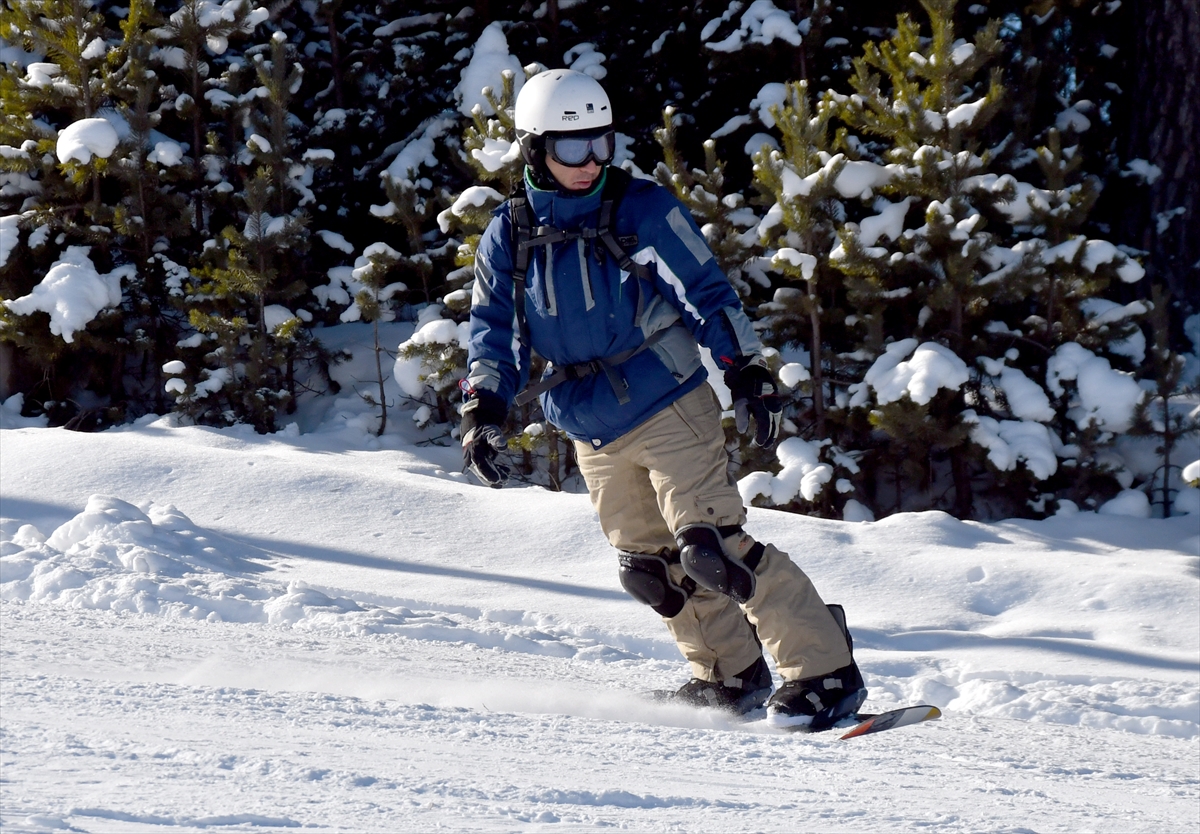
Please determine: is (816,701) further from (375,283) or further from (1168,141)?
(1168,141)

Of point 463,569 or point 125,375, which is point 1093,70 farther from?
point 125,375

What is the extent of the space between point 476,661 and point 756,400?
174 centimetres

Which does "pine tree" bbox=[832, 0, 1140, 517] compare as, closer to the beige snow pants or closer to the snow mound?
the snow mound

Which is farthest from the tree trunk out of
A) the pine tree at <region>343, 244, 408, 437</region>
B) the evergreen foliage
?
the pine tree at <region>343, 244, 408, 437</region>

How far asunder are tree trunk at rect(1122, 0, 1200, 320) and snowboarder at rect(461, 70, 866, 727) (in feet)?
25.4

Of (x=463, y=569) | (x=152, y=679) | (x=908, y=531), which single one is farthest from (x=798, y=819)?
(x=908, y=531)

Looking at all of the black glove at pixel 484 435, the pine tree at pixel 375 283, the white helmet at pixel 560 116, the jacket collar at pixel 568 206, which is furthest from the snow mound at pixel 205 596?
the pine tree at pixel 375 283

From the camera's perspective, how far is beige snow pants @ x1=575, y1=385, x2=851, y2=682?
3770 millimetres

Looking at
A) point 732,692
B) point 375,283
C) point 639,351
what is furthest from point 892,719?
point 375,283

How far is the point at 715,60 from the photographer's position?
32.3ft

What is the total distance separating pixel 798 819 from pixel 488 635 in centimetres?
278

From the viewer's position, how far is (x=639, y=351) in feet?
12.5

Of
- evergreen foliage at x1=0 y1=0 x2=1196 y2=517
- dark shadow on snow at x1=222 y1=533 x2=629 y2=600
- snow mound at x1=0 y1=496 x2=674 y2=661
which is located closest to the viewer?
snow mound at x1=0 y1=496 x2=674 y2=661

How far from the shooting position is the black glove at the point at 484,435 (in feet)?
12.5
